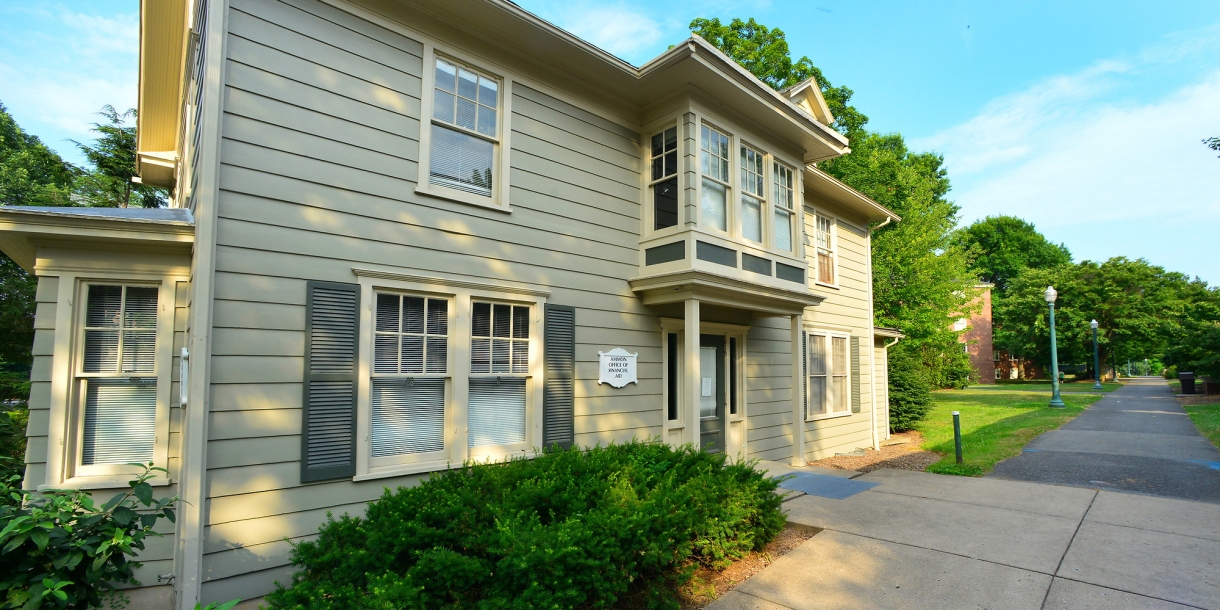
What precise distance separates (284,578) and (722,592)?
137 inches

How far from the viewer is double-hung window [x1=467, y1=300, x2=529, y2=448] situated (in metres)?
5.87

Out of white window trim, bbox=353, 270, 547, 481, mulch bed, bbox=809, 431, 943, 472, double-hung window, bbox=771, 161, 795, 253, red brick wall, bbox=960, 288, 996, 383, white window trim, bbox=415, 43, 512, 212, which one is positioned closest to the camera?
white window trim, bbox=353, 270, 547, 481

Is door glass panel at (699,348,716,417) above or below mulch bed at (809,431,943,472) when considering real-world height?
above

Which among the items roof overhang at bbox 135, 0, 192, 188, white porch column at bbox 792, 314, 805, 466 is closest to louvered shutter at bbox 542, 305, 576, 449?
white porch column at bbox 792, 314, 805, 466

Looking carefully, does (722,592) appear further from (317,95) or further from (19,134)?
(19,134)

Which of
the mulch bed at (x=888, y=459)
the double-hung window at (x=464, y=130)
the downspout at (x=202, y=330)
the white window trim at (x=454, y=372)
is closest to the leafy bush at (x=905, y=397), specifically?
the mulch bed at (x=888, y=459)

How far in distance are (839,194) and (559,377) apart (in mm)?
7868

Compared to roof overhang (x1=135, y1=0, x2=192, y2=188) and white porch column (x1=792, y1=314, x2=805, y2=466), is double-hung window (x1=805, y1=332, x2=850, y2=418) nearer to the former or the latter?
white porch column (x1=792, y1=314, x2=805, y2=466)

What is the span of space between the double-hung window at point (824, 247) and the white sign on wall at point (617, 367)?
5.76m

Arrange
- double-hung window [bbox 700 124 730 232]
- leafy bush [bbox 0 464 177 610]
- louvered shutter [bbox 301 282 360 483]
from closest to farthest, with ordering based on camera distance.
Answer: leafy bush [bbox 0 464 177 610] → louvered shutter [bbox 301 282 360 483] → double-hung window [bbox 700 124 730 232]

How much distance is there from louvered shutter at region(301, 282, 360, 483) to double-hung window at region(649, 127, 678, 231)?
4181mm

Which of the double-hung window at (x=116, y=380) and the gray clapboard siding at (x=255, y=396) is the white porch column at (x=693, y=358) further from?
the double-hung window at (x=116, y=380)

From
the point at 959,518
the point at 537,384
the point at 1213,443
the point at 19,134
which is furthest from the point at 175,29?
the point at 19,134

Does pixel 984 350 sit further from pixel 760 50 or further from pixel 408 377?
pixel 408 377
